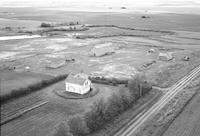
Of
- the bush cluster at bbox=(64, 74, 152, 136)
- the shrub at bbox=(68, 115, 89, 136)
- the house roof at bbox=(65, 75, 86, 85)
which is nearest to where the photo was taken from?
the shrub at bbox=(68, 115, 89, 136)

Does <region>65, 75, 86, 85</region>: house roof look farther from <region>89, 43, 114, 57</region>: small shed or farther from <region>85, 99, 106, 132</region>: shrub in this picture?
<region>89, 43, 114, 57</region>: small shed

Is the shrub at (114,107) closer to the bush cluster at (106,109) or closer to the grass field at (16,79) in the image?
the bush cluster at (106,109)

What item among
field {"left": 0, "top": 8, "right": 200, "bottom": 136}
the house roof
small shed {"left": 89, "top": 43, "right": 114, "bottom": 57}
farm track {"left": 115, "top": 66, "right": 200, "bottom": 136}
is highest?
the house roof

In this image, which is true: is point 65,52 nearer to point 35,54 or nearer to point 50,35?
point 35,54

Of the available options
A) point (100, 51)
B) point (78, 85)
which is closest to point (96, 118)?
point (78, 85)

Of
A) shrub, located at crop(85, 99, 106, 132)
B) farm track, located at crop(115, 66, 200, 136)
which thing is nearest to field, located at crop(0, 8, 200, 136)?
farm track, located at crop(115, 66, 200, 136)

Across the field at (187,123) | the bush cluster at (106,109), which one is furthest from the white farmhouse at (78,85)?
A: the field at (187,123)
